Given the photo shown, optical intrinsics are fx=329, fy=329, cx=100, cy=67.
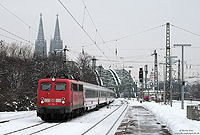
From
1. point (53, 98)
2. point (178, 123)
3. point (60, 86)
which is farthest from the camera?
point (60, 86)

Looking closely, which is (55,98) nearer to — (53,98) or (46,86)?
(53,98)

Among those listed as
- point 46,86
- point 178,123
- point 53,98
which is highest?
point 46,86

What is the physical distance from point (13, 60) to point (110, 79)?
416 feet

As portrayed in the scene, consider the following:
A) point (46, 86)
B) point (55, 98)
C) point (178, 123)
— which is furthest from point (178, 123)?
point (46, 86)

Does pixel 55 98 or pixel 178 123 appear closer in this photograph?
pixel 178 123

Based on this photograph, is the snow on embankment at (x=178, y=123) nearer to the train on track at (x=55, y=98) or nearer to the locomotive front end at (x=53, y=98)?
the train on track at (x=55, y=98)

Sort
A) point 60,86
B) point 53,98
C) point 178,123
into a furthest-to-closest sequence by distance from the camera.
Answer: point 60,86
point 53,98
point 178,123

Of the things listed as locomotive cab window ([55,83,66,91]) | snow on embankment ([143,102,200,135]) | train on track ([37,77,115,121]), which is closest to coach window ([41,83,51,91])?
train on track ([37,77,115,121])

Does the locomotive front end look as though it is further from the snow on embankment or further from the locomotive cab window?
the snow on embankment

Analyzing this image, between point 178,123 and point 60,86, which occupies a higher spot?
point 60,86

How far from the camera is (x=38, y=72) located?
2114 inches

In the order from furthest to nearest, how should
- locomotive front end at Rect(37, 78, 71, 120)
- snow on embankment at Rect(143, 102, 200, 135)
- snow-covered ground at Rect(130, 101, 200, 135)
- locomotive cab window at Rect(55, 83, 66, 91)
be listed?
locomotive cab window at Rect(55, 83, 66, 91) < locomotive front end at Rect(37, 78, 71, 120) < snow on embankment at Rect(143, 102, 200, 135) < snow-covered ground at Rect(130, 101, 200, 135)

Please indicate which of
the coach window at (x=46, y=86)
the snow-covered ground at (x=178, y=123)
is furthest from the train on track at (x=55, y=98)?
the snow-covered ground at (x=178, y=123)

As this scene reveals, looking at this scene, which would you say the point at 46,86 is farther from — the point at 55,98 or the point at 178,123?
the point at 178,123
